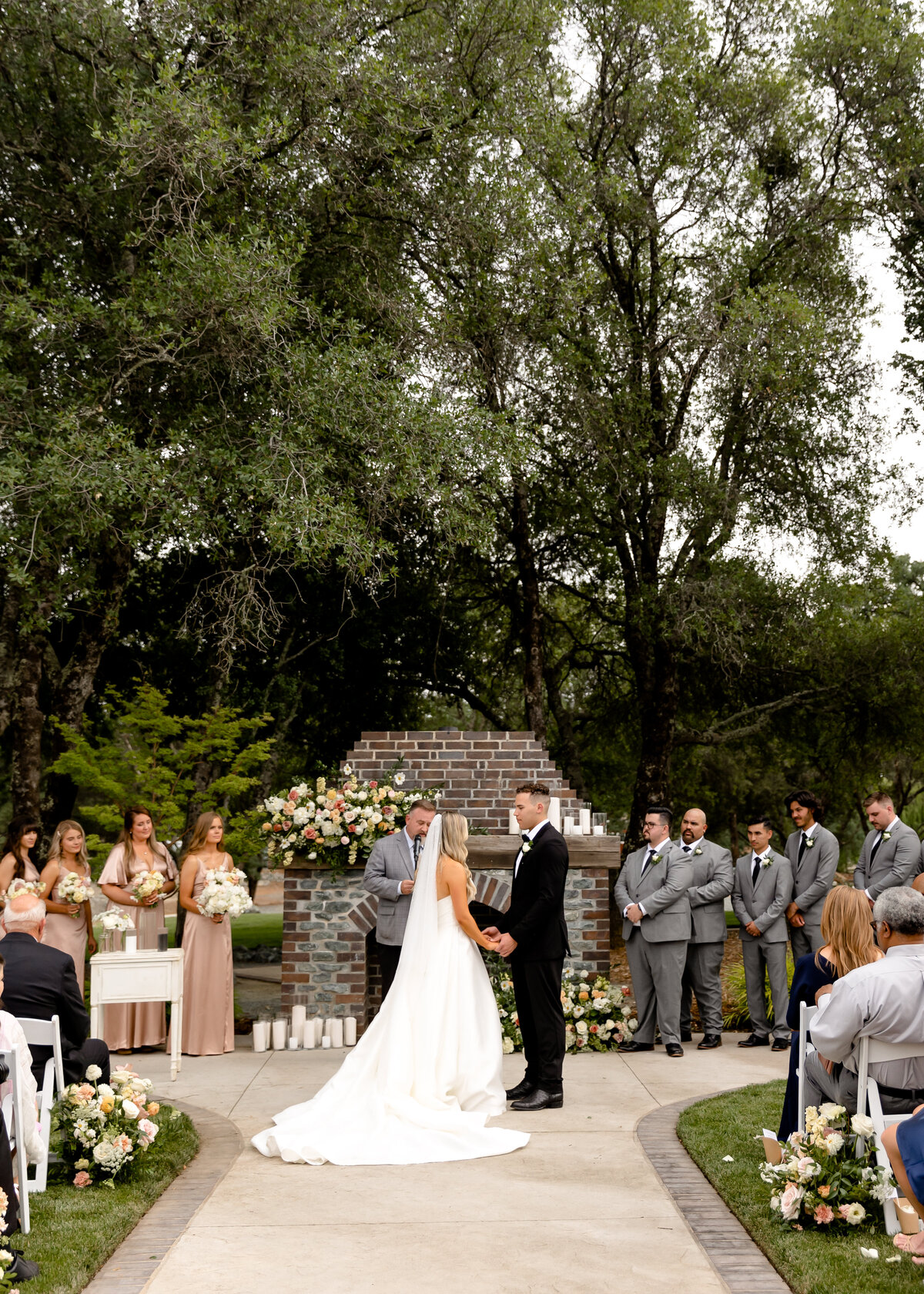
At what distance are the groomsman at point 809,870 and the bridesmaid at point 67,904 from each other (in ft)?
19.3

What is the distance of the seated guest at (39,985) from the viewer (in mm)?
6039

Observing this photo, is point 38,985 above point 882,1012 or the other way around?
the other way around

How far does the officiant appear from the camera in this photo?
9.65m

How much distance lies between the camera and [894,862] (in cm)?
960

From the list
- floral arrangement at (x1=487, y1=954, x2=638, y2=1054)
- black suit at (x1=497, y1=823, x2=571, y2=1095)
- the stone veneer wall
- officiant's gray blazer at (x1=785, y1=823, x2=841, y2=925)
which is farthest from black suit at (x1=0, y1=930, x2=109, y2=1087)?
officiant's gray blazer at (x1=785, y1=823, x2=841, y2=925)

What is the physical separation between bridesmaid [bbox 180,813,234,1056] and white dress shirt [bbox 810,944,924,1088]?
6.05 m

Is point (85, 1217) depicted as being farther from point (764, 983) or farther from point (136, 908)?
point (764, 983)

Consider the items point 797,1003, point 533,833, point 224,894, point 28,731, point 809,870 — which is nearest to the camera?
point 797,1003

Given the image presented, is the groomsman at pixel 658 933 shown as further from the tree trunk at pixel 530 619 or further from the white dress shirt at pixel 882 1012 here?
the tree trunk at pixel 530 619

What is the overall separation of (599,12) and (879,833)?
13440mm

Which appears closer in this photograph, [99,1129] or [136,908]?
[99,1129]

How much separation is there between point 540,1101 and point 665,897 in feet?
8.25

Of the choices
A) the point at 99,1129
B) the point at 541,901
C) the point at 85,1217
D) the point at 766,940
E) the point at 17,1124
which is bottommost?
the point at 85,1217

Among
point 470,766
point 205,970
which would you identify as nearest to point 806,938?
point 470,766
